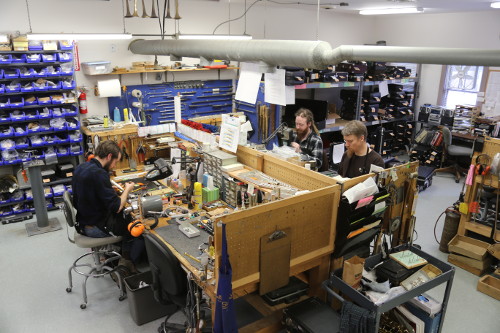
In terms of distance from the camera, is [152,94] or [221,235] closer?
[221,235]

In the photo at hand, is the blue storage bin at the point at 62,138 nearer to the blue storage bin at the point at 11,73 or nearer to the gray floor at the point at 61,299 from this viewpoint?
the blue storage bin at the point at 11,73

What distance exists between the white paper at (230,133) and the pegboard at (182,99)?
2.98 metres

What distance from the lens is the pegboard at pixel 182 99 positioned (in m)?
6.48

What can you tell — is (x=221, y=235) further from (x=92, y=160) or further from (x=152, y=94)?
(x=152, y=94)

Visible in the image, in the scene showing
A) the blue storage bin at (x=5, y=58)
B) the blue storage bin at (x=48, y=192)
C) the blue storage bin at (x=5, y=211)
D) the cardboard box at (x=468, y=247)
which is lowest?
the blue storage bin at (x=5, y=211)

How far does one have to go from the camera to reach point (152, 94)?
6.65 meters

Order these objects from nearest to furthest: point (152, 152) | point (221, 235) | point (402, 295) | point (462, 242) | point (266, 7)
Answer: point (221, 235) < point (402, 295) < point (462, 242) < point (152, 152) < point (266, 7)

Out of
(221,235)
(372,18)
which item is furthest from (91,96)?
(372,18)

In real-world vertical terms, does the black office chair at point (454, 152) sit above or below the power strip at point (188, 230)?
below

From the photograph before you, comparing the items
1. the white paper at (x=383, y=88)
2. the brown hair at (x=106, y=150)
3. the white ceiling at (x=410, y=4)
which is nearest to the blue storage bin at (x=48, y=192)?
the brown hair at (x=106, y=150)

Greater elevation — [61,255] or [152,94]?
[152,94]

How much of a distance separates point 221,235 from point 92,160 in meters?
1.93

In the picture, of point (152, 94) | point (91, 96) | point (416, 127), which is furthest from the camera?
point (416, 127)

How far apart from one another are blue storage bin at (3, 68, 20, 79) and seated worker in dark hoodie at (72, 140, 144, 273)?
7.92ft
